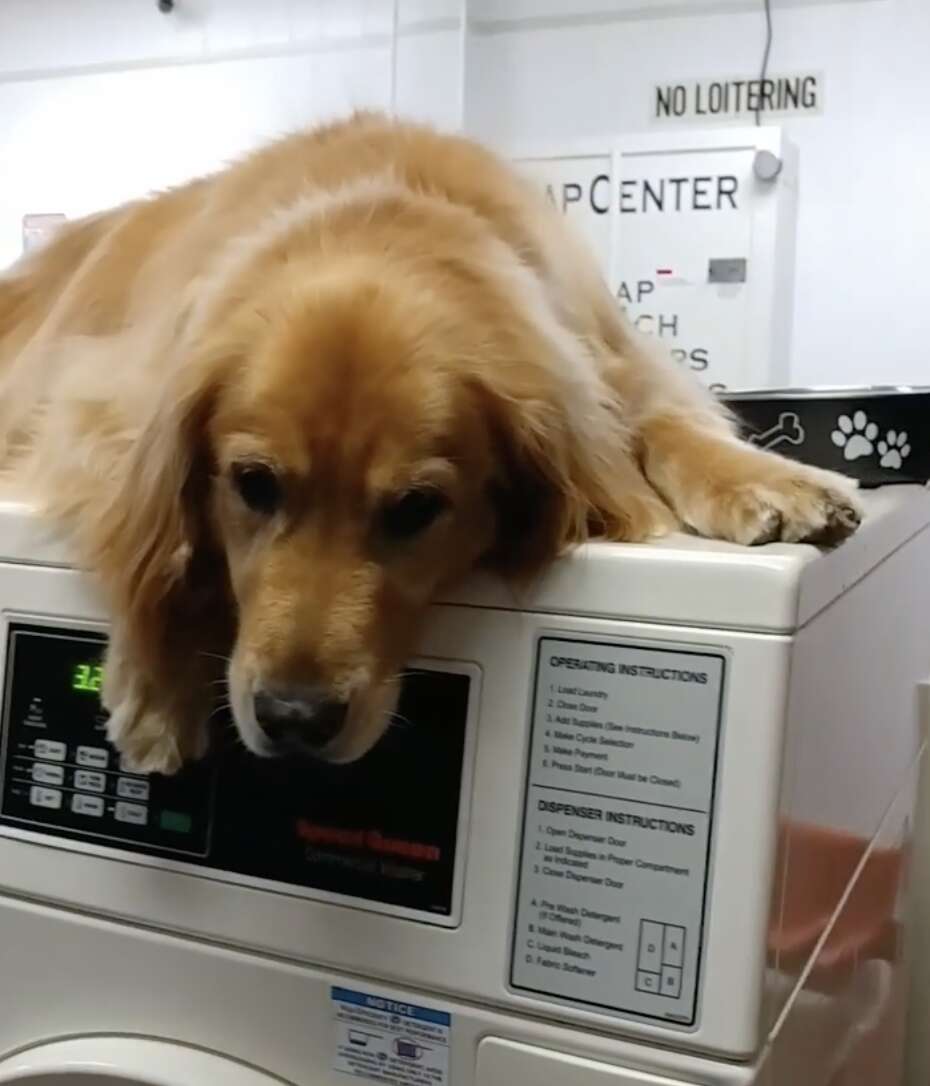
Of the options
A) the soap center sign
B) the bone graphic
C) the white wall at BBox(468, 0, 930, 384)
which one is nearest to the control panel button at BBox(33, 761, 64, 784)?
the bone graphic

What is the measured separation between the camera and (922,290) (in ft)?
7.91

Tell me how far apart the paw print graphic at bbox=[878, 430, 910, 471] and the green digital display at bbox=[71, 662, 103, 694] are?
2.33 feet

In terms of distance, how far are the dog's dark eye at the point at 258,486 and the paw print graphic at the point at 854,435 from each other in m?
0.61

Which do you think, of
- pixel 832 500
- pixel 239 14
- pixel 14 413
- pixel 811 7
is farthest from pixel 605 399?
pixel 239 14

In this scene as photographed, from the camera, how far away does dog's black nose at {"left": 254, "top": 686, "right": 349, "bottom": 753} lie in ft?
2.01

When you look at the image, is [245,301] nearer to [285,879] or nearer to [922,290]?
[285,879]

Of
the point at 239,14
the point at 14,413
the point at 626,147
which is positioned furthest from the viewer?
the point at 239,14

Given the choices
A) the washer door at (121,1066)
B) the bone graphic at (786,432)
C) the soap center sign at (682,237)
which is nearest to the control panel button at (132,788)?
the washer door at (121,1066)

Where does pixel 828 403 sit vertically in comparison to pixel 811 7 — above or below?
below

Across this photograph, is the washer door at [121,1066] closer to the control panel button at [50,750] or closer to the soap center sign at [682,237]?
the control panel button at [50,750]

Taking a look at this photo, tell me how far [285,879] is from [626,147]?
198 centimetres

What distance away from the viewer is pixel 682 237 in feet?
7.85

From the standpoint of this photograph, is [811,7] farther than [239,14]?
No

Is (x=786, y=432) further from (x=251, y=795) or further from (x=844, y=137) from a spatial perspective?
(x=844, y=137)
